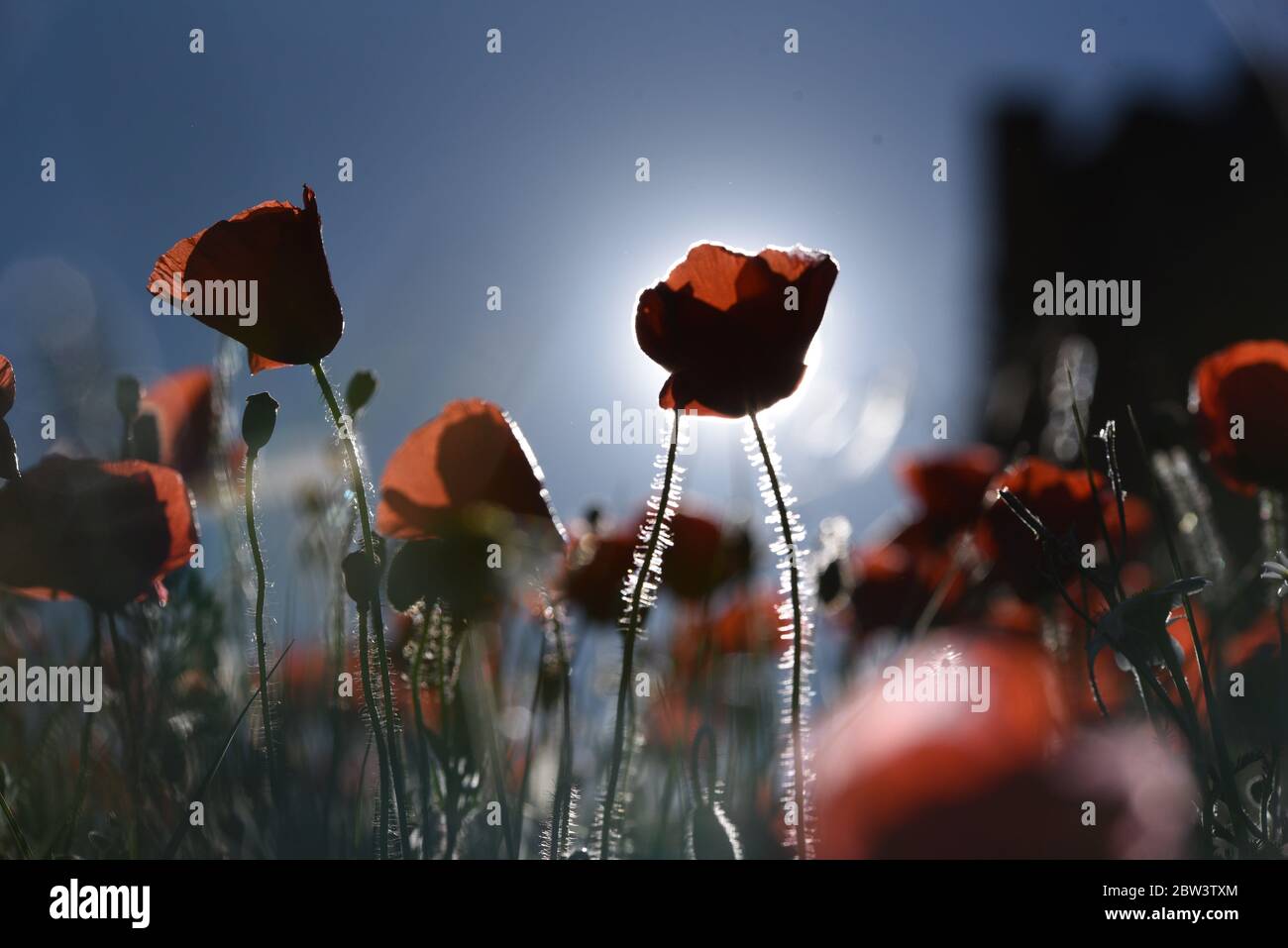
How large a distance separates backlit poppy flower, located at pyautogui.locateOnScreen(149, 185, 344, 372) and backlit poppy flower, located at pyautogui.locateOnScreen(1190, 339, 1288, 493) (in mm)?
724

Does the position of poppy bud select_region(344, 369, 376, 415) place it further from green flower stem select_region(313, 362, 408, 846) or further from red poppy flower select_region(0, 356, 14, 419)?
red poppy flower select_region(0, 356, 14, 419)

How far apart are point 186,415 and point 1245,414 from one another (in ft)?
3.27

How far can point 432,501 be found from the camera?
2.45 ft

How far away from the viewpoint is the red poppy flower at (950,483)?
1.20 metres

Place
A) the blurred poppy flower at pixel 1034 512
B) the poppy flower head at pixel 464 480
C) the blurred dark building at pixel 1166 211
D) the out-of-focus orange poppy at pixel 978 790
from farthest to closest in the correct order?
the blurred dark building at pixel 1166 211, the blurred poppy flower at pixel 1034 512, the poppy flower head at pixel 464 480, the out-of-focus orange poppy at pixel 978 790

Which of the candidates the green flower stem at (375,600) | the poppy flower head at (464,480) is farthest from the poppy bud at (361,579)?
the poppy flower head at (464,480)

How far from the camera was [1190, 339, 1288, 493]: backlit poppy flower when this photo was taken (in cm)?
87

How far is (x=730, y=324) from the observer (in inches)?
27.2

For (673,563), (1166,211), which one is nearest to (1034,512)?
(673,563)

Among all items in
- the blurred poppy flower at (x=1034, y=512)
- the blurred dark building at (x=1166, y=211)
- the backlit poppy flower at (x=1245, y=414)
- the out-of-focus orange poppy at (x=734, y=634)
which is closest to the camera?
the backlit poppy flower at (x=1245, y=414)

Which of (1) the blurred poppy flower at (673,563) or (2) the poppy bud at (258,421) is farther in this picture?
(1) the blurred poppy flower at (673,563)

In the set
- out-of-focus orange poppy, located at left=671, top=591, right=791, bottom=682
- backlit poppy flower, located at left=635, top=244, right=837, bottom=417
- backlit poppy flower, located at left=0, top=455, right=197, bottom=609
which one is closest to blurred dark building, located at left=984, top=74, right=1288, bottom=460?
out-of-focus orange poppy, located at left=671, top=591, right=791, bottom=682

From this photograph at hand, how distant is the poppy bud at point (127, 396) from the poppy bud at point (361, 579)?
37 centimetres

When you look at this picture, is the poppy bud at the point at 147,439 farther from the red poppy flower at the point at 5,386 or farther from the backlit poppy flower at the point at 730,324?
the backlit poppy flower at the point at 730,324
